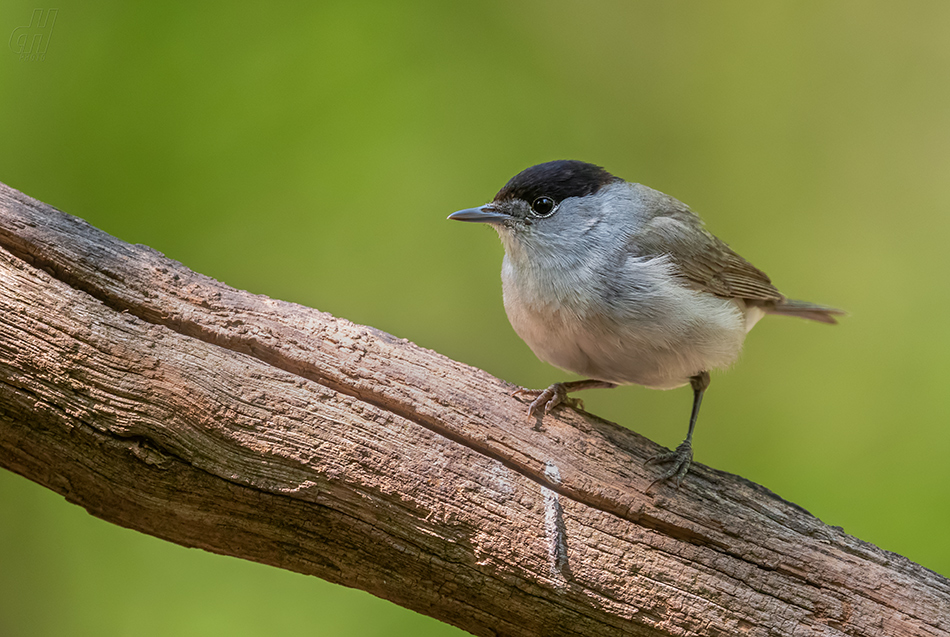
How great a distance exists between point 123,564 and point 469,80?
3.45 metres

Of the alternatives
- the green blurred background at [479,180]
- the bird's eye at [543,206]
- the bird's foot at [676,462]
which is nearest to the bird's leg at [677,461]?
the bird's foot at [676,462]

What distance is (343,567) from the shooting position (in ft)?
7.61

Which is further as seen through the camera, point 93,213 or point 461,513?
point 93,213

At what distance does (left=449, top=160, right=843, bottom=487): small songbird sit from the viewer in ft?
8.82

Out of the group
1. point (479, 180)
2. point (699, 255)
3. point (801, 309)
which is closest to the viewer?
point (699, 255)

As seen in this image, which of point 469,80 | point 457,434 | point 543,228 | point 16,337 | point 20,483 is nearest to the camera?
point 16,337

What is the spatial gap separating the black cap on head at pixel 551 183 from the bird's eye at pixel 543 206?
0.06 ft

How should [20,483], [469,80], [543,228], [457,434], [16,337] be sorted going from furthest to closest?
[469,80], [20,483], [543,228], [457,434], [16,337]

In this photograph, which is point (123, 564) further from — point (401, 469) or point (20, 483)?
point (401, 469)

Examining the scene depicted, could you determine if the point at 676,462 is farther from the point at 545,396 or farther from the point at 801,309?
the point at 801,309

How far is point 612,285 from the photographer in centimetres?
272

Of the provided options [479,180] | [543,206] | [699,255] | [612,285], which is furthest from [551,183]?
[479,180]

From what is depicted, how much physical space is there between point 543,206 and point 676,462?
3.95ft

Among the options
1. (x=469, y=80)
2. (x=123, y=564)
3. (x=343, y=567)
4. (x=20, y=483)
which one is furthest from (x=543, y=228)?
(x=20, y=483)
